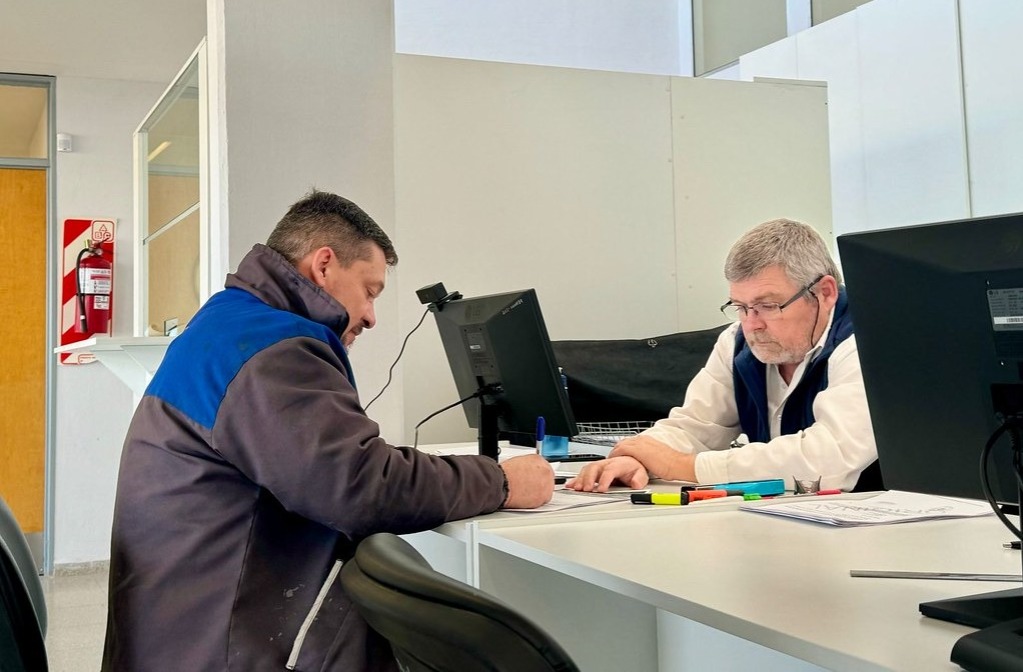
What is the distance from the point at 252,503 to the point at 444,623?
0.82 m

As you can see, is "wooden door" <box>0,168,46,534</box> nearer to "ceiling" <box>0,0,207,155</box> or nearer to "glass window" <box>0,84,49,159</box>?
"glass window" <box>0,84,49,159</box>

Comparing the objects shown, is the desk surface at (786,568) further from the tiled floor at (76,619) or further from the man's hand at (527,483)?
the tiled floor at (76,619)

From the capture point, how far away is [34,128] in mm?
5332

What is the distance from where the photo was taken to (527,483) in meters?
1.56

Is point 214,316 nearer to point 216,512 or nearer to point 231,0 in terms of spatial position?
point 216,512

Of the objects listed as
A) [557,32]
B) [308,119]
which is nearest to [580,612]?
[308,119]

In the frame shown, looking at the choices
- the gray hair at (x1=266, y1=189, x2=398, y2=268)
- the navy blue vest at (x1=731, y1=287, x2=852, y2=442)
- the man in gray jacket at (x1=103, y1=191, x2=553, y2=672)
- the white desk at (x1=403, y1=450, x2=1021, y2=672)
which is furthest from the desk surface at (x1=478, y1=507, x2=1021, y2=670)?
the navy blue vest at (x1=731, y1=287, x2=852, y2=442)

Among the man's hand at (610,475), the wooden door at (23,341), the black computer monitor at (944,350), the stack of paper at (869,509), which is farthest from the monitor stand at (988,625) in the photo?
the wooden door at (23,341)

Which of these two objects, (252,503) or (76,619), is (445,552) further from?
(76,619)

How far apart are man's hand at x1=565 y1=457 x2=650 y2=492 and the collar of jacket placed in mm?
536

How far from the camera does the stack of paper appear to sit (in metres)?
1.42

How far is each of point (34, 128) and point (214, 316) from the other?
455 cm

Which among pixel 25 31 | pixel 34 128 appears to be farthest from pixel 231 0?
pixel 34 128

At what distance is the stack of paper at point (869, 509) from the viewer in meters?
1.42
